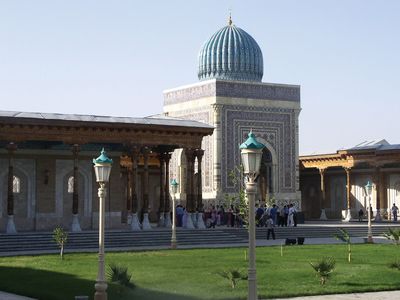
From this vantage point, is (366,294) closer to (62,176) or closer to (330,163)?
(62,176)

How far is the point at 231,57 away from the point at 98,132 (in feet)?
51.1

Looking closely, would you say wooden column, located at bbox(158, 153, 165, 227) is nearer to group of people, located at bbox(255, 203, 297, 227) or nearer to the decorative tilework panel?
group of people, located at bbox(255, 203, 297, 227)

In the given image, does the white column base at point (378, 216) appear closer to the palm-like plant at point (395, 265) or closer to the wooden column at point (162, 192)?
the wooden column at point (162, 192)

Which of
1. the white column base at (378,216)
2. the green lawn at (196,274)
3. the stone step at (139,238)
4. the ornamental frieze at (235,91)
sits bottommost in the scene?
the green lawn at (196,274)

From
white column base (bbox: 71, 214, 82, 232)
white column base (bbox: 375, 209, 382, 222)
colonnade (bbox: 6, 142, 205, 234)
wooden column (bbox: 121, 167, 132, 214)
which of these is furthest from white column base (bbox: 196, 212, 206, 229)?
white column base (bbox: 375, 209, 382, 222)

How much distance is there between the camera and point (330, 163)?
150 ft

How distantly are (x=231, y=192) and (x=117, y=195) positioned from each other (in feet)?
31.9

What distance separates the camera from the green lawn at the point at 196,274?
15195mm

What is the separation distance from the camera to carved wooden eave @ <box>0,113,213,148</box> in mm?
28500

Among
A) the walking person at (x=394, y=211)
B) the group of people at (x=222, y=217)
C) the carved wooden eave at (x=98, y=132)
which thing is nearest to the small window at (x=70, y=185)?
the carved wooden eave at (x=98, y=132)

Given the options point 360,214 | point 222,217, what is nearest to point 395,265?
point 222,217

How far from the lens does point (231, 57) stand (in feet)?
145

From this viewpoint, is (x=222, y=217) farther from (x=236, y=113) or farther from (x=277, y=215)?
(x=236, y=113)

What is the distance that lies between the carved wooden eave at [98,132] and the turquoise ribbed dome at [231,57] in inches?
480
